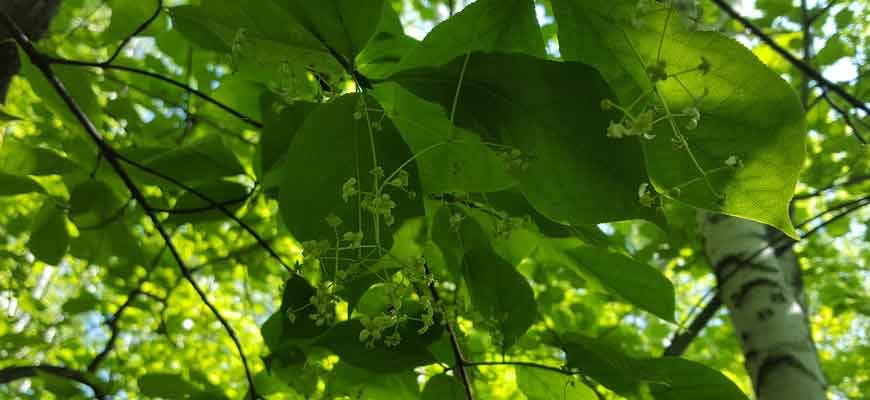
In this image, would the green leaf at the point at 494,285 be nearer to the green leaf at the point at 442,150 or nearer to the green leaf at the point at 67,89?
the green leaf at the point at 442,150

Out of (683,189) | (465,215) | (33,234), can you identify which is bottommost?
(683,189)

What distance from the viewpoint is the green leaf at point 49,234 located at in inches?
47.1

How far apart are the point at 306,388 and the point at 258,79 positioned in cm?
42

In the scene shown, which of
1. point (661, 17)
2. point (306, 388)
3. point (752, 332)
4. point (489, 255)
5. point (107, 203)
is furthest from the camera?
point (752, 332)

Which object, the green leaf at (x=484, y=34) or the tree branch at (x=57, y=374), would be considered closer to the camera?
the green leaf at (x=484, y=34)

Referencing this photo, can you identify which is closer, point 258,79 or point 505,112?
point 505,112

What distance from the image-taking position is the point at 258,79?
961 mm

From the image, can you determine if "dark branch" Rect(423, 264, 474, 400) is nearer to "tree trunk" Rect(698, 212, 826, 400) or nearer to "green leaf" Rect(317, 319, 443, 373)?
"green leaf" Rect(317, 319, 443, 373)

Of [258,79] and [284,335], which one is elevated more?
[258,79]

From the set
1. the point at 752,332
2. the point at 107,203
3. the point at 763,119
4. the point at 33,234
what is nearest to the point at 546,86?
the point at 763,119

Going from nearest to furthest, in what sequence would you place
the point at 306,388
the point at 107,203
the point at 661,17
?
the point at 661,17 < the point at 306,388 < the point at 107,203

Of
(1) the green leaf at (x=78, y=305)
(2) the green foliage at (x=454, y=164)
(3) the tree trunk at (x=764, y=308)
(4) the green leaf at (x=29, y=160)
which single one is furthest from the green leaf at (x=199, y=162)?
(3) the tree trunk at (x=764, y=308)

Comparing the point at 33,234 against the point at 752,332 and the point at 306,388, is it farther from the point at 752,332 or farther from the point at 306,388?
the point at 752,332

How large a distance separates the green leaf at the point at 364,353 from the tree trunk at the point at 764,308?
1.27 meters
